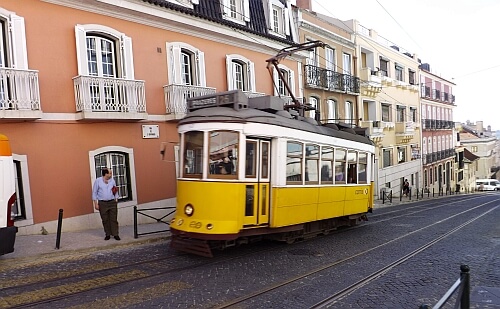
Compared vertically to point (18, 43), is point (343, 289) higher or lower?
lower

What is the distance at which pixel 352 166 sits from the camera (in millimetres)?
11594

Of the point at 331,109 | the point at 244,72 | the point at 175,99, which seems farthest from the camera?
the point at 331,109

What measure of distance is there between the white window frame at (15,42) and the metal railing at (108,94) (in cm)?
141

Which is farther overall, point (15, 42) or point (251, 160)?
point (15, 42)

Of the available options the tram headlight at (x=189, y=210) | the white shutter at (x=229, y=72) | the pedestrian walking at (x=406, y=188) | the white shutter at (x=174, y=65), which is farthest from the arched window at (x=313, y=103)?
the tram headlight at (x=189, y=210)

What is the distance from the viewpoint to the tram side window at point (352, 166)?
1137cm

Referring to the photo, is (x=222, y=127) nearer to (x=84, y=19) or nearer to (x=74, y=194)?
(x=74, y=194)

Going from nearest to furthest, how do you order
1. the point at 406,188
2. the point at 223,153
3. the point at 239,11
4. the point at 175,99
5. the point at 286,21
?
the point at 223,153 → the point at 175,99 → the point at 239,11 → the point at 286,21 → the point at 406,188

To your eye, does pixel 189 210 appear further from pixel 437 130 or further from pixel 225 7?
pixel 437 130

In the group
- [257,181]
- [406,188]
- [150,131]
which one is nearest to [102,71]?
[150,131]

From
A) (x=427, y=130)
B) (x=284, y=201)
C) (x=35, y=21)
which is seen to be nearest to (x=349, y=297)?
(x=284, y=201)

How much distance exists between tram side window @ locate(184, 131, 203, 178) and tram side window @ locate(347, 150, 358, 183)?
486 cm

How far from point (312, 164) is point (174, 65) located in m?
6.74

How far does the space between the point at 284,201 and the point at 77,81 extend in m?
6.64
